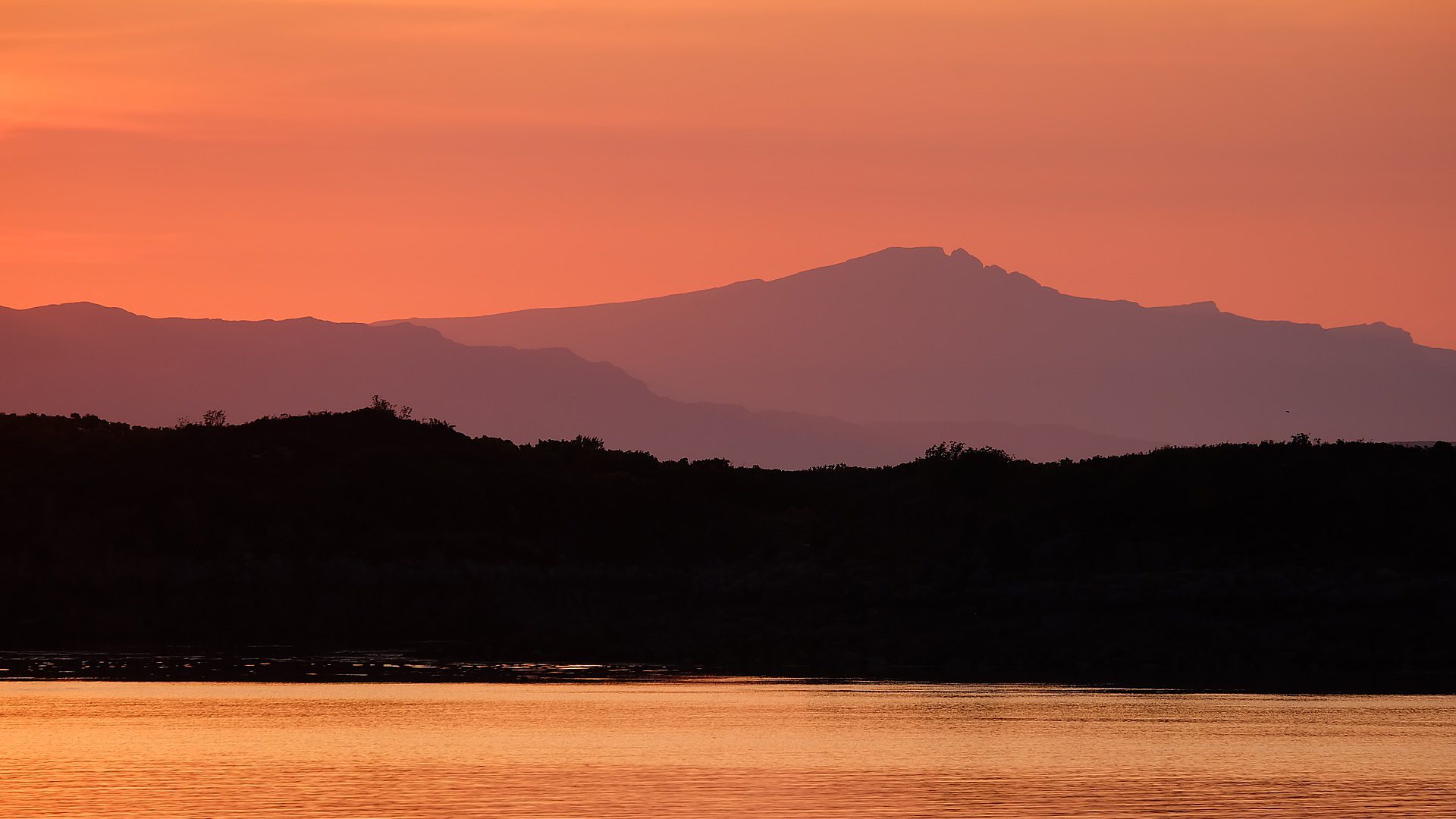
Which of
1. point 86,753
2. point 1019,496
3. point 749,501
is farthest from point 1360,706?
point 749,501

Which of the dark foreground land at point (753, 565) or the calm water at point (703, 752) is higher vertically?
the dark foreground land at point (753, 565)

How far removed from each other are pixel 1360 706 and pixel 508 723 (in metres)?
24.8

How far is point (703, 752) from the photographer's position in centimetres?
4684

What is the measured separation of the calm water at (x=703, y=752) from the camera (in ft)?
128

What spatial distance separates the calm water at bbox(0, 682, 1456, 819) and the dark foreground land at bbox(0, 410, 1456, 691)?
1023 centimetres

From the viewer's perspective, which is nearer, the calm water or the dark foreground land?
the calm water

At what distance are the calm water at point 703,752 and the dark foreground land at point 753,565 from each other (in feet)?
33.6

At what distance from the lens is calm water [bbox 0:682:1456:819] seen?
38938 mm

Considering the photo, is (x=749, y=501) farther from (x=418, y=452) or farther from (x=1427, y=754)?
(x=1427, y=754)

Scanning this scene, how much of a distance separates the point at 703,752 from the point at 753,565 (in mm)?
42823

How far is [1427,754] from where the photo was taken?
48375mm

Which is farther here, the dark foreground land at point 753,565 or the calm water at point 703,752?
the dark foreground land at point 753,565

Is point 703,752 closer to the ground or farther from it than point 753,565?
closer to the ground

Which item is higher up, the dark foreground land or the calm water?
the dark foreground land
